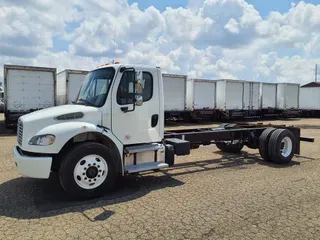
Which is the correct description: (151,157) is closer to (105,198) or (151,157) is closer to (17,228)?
(105,198)

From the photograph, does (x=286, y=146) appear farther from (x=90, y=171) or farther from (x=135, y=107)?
(x=90, y=171)

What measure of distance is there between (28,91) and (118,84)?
1276cm

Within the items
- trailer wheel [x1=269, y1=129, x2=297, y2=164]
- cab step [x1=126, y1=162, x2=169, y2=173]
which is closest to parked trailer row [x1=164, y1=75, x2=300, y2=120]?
trailer wheel [x1=269, y1=129, x2=297, y2=164]

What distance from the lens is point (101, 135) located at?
5.87 meters

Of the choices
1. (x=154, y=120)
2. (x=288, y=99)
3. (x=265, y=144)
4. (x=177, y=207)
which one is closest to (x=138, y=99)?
(x=154, y=120)

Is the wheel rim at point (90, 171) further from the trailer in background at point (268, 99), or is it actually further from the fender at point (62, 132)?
the trailer in background at point (268, 99)

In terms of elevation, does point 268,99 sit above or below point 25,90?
above

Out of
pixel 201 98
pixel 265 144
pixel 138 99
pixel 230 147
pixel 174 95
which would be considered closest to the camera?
pixel 138 99

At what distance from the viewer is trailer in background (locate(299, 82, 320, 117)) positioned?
33.4m

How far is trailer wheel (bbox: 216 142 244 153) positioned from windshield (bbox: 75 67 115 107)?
5.08m

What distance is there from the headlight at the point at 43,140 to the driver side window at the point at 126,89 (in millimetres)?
1454

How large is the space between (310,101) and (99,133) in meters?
33.3

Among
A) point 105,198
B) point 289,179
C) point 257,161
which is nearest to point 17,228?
point 105,198

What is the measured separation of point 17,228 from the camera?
4379mm
